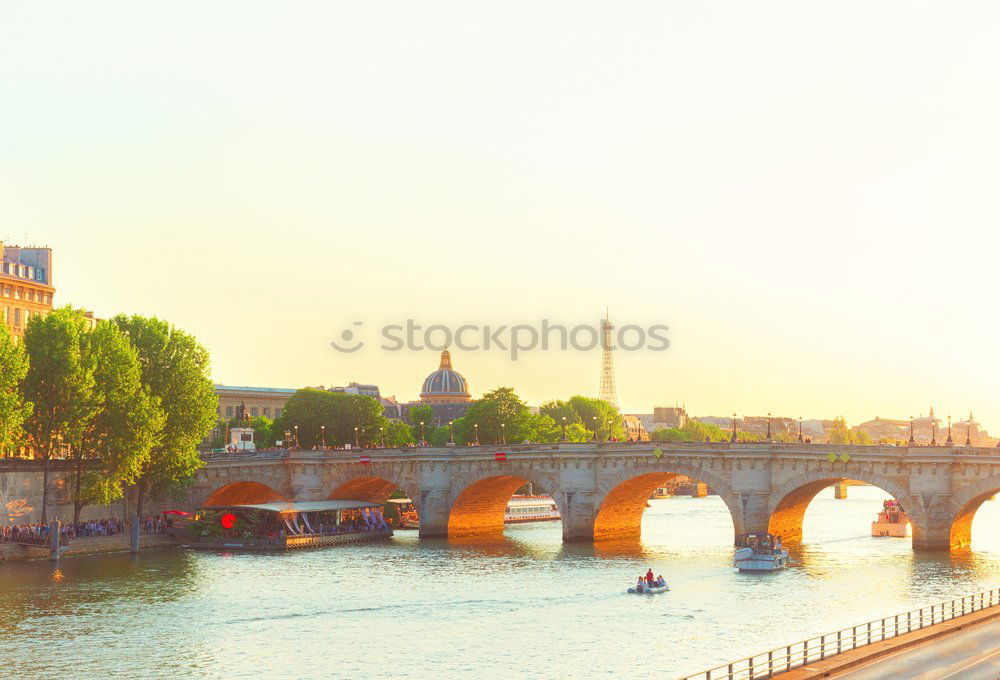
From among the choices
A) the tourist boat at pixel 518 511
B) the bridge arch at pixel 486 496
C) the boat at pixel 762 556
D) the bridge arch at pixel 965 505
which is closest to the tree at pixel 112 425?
the bridge arch at pixel 486 496

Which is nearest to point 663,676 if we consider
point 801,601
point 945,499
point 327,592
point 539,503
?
point 801,601

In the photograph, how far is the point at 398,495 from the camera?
176375mm

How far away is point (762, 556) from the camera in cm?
9719

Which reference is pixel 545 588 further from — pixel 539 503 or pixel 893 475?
pixel 539 503

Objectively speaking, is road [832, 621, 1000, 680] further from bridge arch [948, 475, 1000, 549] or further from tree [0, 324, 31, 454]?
tree [0, 324, 31, 454]

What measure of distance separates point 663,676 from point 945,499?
49.0 m

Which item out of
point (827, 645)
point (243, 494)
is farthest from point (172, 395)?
point (827, 645)

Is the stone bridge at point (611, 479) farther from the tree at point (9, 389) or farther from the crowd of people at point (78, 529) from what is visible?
the tree at point (9, 389)

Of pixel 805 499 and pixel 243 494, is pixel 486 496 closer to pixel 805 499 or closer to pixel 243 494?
pixel 243 494

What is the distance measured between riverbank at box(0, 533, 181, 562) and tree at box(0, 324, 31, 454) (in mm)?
7912

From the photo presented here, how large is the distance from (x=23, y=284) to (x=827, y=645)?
4518 inches

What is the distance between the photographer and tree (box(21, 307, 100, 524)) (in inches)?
4309

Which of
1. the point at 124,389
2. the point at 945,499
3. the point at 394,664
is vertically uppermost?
the point at 124,389

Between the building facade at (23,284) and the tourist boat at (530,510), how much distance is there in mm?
58148
